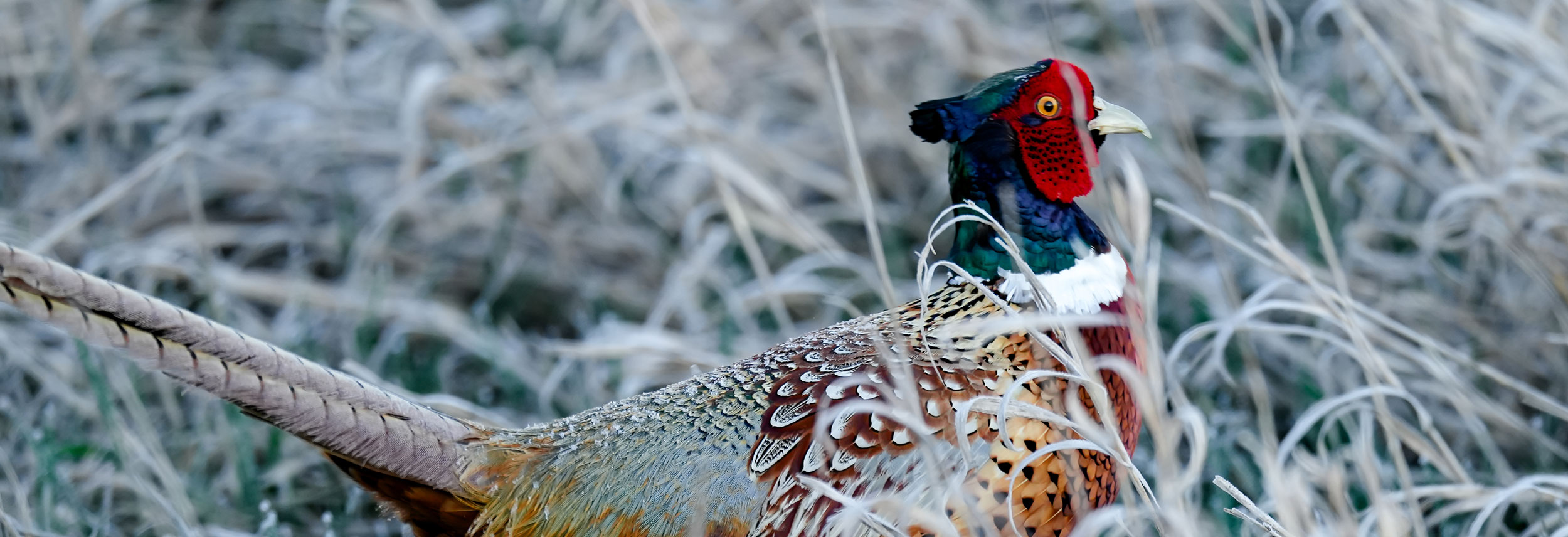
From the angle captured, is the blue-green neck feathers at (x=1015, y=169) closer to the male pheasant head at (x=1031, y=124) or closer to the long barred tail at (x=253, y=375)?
the male pheasant head at (x=1031, y=124)

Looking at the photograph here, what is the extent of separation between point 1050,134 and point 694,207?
1873 millimetres

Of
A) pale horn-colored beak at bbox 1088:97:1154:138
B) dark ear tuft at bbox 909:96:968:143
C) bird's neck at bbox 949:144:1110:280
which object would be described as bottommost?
bird's neck at bbox 949:144:1110:280

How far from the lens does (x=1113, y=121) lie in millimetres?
1878

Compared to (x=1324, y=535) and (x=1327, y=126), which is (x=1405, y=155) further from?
(x=1324, y=535)

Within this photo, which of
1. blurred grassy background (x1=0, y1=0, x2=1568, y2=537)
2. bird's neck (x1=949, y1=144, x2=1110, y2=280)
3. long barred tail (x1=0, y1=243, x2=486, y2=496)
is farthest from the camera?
blurred grassy background (x1=0, y1=0, x2=1568, y2=537)

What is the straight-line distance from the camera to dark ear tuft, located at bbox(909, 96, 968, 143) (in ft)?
5.95

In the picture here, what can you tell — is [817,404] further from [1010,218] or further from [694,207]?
[694,207]

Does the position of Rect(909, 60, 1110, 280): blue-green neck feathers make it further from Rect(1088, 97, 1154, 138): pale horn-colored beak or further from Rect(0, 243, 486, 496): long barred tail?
Rect(0, 243, 486, 496): long barred tail

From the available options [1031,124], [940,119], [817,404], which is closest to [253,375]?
[817,404]

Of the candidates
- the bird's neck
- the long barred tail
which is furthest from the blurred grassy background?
the long barred tail

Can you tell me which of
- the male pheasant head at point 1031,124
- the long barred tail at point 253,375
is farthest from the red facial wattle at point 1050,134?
the long barred tail at point 253,375

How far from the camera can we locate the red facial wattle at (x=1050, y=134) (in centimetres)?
179

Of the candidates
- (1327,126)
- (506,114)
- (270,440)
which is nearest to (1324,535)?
(1327,126)

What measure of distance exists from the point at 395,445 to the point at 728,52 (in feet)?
7.98
